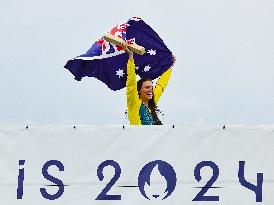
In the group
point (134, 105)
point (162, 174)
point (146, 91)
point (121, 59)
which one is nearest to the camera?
point (162, 174)

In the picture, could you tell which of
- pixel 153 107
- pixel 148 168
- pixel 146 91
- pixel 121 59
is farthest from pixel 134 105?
pixel 121 59

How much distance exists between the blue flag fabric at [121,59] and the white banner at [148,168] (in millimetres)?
2462

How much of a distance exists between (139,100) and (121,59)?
1.52 metres

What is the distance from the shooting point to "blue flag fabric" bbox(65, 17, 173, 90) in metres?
8.88

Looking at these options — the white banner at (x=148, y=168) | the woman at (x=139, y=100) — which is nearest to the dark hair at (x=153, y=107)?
the woman at (x=139, y=100)

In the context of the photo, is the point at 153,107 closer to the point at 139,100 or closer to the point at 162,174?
the point at 139,100

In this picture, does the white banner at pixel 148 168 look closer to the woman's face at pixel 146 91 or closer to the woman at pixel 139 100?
the woman at pixel 139 100

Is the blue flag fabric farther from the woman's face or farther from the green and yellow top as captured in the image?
the green and yellow top

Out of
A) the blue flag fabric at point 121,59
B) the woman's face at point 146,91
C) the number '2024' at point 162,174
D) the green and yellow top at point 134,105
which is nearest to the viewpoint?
the number '2024' at point 162,174

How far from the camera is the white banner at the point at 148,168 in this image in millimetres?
6355

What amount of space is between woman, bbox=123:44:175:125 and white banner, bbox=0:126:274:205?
1125 mm

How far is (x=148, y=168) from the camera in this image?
21.1 feet

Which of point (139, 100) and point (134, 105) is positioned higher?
point (139, 100)

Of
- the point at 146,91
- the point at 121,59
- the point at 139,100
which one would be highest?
the point at 121,59
